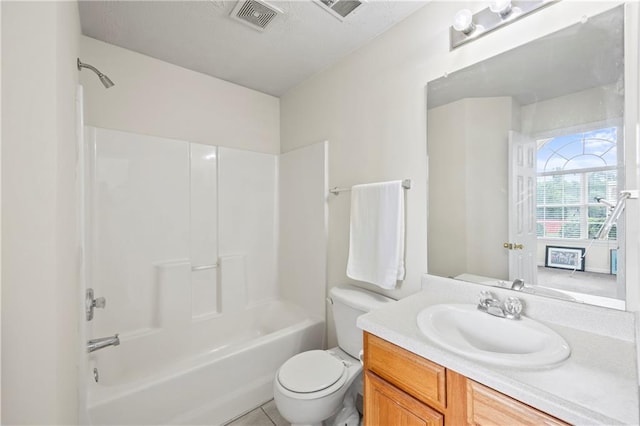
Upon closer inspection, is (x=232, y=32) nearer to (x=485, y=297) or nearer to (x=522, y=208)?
(x=522, y=208)

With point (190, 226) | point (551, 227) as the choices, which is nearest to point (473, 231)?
point (551, 227)

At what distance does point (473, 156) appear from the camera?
129 cm

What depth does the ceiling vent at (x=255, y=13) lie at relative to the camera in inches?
56.9

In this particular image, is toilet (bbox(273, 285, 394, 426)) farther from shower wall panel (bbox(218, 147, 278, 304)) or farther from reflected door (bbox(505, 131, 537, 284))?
shower wall panel (bbox(218, 147, 278, 304))

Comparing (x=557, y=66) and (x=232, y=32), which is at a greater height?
(x=232, y=32)

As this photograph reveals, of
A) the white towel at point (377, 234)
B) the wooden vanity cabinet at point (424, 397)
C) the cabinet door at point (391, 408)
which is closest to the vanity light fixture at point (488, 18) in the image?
the white towel at point (377, 234)

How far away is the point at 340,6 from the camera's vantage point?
148 cm

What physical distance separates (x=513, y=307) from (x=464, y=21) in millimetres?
1254

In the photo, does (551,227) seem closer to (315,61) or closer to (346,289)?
(346,289)

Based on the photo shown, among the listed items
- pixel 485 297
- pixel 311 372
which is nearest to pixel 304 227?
pixel 311 372

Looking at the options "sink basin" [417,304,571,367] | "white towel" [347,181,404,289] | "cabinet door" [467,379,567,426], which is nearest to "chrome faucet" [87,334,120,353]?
"white towel" [347,181,404,289]

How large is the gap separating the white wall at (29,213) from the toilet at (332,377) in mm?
952

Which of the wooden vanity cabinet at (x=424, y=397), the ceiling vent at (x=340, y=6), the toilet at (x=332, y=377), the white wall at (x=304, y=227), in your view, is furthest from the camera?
the white wall at (x=304, y=227)

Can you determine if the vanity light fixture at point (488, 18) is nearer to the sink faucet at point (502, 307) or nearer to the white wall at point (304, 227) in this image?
the white wall at point (304, 227)
